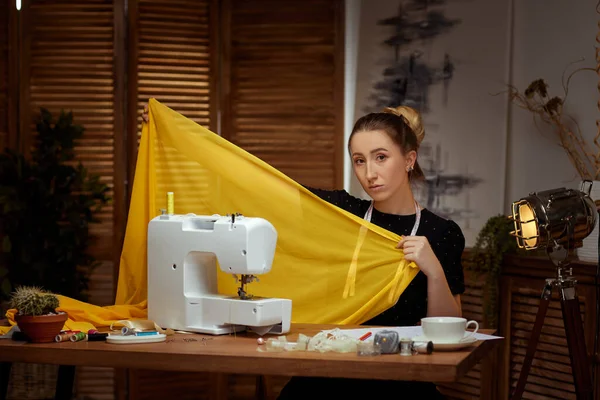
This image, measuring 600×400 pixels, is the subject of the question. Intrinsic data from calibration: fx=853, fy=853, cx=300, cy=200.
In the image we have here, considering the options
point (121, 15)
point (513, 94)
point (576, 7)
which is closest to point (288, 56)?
point (121, 15)

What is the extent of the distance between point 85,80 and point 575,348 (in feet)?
10.5

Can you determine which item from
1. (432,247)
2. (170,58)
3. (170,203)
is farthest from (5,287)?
(432,247)

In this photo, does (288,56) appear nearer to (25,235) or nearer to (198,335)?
(25,235)

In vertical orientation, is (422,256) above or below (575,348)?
above

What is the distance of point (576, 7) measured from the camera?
446 centimetres

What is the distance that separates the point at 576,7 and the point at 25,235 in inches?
127

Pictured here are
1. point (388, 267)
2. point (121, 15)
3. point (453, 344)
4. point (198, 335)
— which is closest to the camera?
point (453, 344)

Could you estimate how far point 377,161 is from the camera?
3033mm

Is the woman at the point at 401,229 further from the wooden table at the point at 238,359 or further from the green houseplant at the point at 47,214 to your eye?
the green houseplant at the point at 47,214

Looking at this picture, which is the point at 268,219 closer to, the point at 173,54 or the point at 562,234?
the point at 562,234

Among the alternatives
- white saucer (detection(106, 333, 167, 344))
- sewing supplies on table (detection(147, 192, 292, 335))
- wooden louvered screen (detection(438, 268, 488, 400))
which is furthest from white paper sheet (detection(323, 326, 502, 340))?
wooden louvered screen (detection(438, 268, 488, 400))

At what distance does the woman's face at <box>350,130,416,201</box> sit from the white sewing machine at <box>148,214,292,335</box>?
506 mm

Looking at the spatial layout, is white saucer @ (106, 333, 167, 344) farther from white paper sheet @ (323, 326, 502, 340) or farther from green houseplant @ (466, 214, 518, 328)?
green houseplant @ (466, 214, 518, 328)

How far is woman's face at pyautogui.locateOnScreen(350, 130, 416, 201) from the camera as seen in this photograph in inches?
119
